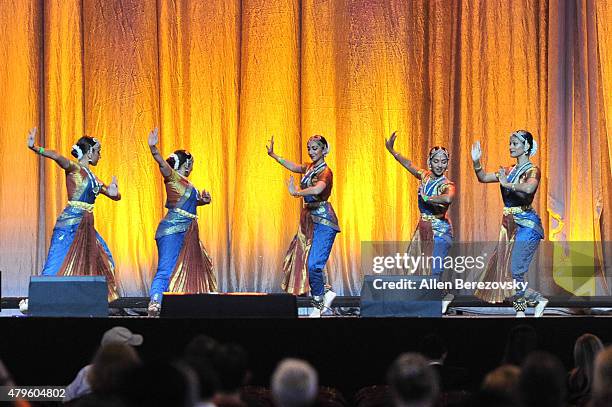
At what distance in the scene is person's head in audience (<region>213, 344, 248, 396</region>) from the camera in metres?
3.57

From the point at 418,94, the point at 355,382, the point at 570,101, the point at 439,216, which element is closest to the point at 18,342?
the point at 355,382

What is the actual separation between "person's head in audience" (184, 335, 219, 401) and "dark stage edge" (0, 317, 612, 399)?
2.88 metres

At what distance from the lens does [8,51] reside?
33.1ft

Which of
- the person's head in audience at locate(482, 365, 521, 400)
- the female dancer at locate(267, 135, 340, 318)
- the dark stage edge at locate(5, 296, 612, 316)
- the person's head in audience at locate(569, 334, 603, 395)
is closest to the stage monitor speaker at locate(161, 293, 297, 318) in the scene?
the dark stage edge at locate(5, 296, 612, 316)

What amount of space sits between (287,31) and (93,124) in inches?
75.0

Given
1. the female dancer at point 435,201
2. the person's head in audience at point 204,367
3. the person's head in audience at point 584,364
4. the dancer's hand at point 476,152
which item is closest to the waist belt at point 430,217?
the female dancer at point 435,201

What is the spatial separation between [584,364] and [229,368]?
5.85 ft

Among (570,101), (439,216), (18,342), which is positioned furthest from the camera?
(570,101)

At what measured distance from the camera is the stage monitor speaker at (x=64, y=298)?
6.93 metres

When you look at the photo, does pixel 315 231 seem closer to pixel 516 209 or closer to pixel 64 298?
pixel 516 209

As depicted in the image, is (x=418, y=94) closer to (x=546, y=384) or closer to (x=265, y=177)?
(x=265, y=177)

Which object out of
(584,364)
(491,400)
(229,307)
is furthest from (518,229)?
(491,400)

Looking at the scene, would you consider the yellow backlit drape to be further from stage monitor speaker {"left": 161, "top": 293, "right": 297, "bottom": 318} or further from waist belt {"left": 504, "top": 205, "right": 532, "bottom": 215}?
stage monitor speaker {"left": 161, "top": 293, "right": 297, "bottom": 318}

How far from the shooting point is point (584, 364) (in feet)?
15.5
